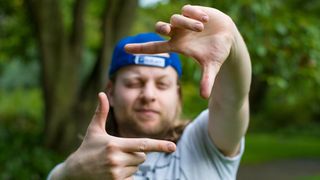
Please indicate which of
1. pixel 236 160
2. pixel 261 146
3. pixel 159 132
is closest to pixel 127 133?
pixel 159 132

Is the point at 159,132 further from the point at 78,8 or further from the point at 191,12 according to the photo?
the point at 78,8

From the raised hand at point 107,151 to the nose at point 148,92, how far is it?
456mm

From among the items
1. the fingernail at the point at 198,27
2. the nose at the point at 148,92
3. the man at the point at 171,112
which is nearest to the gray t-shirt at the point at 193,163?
the man at the point at 171,112

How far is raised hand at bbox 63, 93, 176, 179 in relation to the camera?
1.58m

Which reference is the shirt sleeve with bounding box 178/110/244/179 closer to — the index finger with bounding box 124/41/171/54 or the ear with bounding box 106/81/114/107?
the ear with bounding box 106/81/114/107

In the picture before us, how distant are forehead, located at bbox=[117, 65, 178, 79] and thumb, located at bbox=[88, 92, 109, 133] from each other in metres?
0.53

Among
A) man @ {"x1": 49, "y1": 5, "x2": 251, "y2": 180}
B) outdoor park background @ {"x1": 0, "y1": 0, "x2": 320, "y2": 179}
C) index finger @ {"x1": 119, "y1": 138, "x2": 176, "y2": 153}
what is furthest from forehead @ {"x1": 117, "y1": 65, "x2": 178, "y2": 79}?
outdoor park background @ {"x1": 0, "y1": 0, "x2": 320, "y2": 179}

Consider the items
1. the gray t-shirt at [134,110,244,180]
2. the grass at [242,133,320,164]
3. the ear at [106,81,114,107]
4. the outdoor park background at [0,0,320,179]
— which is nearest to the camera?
the gray t-shirt at [134,110,244,180]

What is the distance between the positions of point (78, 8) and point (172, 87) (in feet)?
15.7

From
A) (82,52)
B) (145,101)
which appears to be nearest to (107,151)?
(145,101)

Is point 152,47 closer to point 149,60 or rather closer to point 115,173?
point 115,173

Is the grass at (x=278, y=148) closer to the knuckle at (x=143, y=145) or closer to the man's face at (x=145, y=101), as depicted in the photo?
the man's face at (x=145, y=101)

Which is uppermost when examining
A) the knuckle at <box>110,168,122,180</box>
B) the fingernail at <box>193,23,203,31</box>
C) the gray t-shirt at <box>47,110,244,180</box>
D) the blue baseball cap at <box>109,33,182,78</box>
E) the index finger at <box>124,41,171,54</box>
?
the fingernail at <box>193,23,203,31</box>

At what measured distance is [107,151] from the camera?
1.62 m
